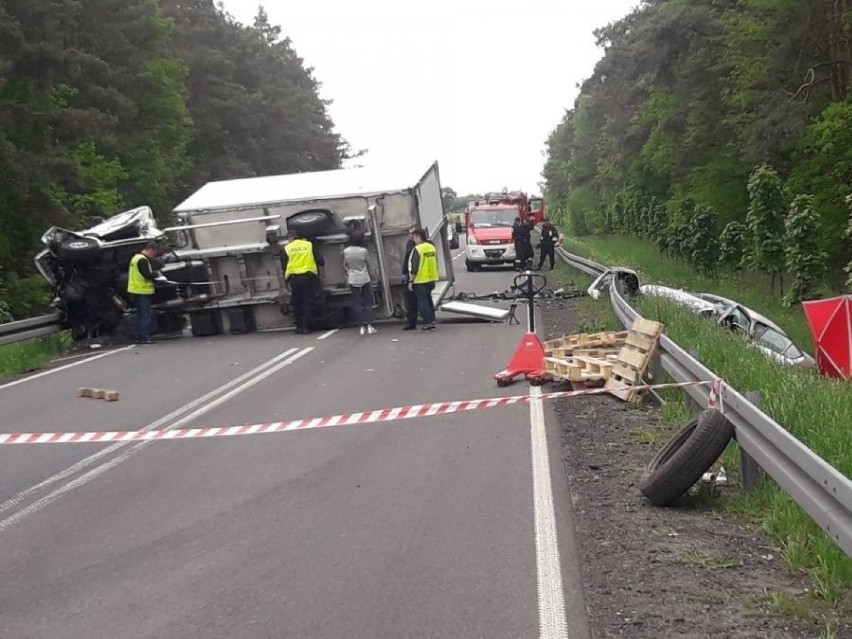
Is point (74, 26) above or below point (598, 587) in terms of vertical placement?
above

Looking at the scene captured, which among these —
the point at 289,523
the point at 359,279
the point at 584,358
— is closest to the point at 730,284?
the point at 359,279

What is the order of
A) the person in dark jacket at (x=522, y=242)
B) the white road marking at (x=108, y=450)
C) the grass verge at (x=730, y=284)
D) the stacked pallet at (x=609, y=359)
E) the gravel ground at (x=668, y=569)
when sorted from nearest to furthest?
1. the gravel ground at (x=668, y=569)
2. the white road marking at (x=108, y=450)
3. the stacked pallet at (x=609, y=359)
4. the grass verge at (x=730, y=284)
5. the person in dark jacket at (x=522, y=242)

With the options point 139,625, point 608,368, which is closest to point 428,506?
point 139,625

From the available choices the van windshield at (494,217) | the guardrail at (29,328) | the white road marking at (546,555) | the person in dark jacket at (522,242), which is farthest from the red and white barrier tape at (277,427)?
the van windshield at (494,217)

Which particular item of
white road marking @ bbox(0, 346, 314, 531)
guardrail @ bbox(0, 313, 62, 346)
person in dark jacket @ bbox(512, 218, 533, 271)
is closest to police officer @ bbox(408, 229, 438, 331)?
white road marking @ bbox(0, 346, 314, 531)

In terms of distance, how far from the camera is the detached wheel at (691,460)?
577cm

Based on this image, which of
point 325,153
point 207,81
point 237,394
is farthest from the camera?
point 325,153

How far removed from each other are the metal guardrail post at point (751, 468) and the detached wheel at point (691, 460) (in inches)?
7.6

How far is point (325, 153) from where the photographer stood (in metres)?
62.7

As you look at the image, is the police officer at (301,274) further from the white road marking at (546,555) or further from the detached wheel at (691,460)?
the detached wheel at (691,460)

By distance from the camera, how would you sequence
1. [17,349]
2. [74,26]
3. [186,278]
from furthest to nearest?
[74,26] < [186,278] < [17,349]

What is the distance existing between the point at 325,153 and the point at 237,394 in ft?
175

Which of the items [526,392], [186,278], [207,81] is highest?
[207,81]

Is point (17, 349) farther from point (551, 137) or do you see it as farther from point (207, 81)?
point (551, 137)
